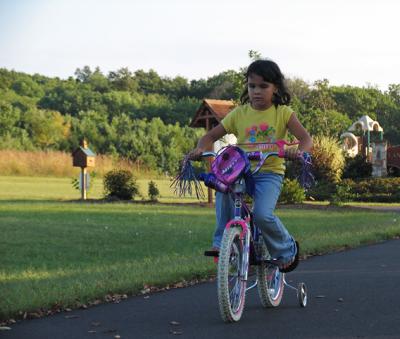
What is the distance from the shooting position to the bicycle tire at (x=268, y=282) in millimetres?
5969

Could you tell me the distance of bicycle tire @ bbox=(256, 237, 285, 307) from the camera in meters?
5.97

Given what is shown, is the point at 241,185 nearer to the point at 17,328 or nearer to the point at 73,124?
the point at 17,328

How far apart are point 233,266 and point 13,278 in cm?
342

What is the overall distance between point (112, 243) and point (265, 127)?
6.93 meters

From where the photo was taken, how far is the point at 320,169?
31.1 metres

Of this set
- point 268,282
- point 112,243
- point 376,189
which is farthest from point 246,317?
point 376,189

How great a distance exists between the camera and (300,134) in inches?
231

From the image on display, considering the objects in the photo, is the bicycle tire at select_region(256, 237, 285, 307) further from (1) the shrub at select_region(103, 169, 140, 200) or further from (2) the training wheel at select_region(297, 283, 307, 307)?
(1) the shrub at select_region(103, 169, 140, 200)

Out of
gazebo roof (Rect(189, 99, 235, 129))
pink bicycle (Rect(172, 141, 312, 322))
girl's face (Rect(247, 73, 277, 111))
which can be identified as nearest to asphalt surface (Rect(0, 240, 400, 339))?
pink bicycle (Rect(172, 141, 312, 322))

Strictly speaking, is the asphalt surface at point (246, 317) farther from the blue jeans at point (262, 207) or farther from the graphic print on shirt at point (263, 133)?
A: the graphic print on shirt at point (263, 133)

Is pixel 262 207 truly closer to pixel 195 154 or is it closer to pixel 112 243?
pixel 195 154

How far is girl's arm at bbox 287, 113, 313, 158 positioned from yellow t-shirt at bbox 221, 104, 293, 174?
0.12ft

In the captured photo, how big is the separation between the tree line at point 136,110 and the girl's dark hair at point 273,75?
1898 centimetres

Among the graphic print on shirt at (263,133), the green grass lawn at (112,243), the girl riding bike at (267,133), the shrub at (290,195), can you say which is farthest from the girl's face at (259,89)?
the shrub at (290,195)
